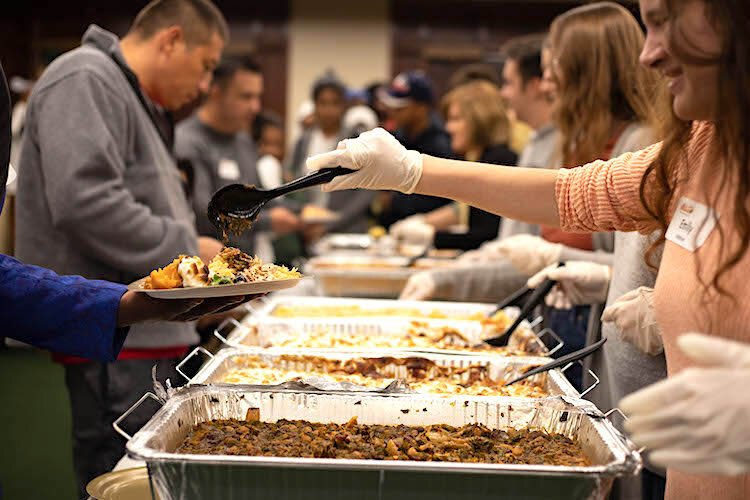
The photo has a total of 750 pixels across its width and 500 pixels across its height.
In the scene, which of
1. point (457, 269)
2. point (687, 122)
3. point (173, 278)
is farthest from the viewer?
point (457, 269)

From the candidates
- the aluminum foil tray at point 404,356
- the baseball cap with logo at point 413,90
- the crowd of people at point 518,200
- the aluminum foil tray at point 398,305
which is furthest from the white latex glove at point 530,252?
the baseball cap with logo at point 413,90

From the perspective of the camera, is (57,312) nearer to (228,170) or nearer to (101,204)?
(101,204)

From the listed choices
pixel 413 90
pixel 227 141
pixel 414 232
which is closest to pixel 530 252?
pixel 414 232

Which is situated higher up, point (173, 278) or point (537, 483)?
point (173, 278)

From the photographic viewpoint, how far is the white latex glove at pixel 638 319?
5.81 ft

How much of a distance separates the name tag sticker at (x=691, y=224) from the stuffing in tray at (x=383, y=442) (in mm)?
354

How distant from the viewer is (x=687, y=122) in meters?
1.39

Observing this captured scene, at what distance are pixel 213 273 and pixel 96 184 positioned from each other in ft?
3.13

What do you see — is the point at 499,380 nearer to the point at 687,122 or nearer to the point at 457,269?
the point at 687,122

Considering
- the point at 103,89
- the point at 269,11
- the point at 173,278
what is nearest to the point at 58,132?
the point at 103,89

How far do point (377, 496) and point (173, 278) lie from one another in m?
0.55

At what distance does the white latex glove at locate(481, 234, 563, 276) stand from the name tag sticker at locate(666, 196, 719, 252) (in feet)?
4.03

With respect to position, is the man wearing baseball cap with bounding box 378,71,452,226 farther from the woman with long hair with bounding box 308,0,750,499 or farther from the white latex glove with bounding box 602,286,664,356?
the woman with long hair with bounding box 308,0,750,499

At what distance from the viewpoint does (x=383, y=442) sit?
1.38 metres
